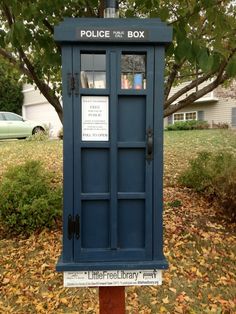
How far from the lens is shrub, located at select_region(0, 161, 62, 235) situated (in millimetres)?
4602

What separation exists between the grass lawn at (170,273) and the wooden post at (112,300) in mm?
1307

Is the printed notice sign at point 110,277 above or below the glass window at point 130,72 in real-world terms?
below

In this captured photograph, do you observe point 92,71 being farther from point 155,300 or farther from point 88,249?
point 155,300

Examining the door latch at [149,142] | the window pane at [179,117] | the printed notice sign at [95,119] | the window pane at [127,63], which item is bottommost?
the door latch at [149,142]

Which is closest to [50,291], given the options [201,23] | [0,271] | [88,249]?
[0,271]

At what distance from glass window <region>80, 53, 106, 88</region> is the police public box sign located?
106 mm

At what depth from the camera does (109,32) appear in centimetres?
192

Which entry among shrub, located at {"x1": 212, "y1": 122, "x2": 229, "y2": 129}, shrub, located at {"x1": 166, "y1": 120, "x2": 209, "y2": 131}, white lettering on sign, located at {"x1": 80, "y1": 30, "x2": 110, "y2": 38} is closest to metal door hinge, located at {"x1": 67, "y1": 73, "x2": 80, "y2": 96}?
white lettering on sign, located at {"x1": 80, "y1": 30, "x2": 110, "y2": 38}

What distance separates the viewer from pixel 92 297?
366 cm

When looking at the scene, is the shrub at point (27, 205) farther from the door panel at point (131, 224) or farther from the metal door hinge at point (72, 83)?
the metal door hinge at point (72, 83)

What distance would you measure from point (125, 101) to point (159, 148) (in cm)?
33

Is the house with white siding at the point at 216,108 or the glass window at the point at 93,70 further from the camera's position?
the house with white siding at the point at 216,108

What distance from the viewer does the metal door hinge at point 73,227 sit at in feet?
6.63

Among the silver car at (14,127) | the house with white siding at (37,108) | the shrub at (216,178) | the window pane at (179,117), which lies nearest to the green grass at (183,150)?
the shrub at (216,178)
